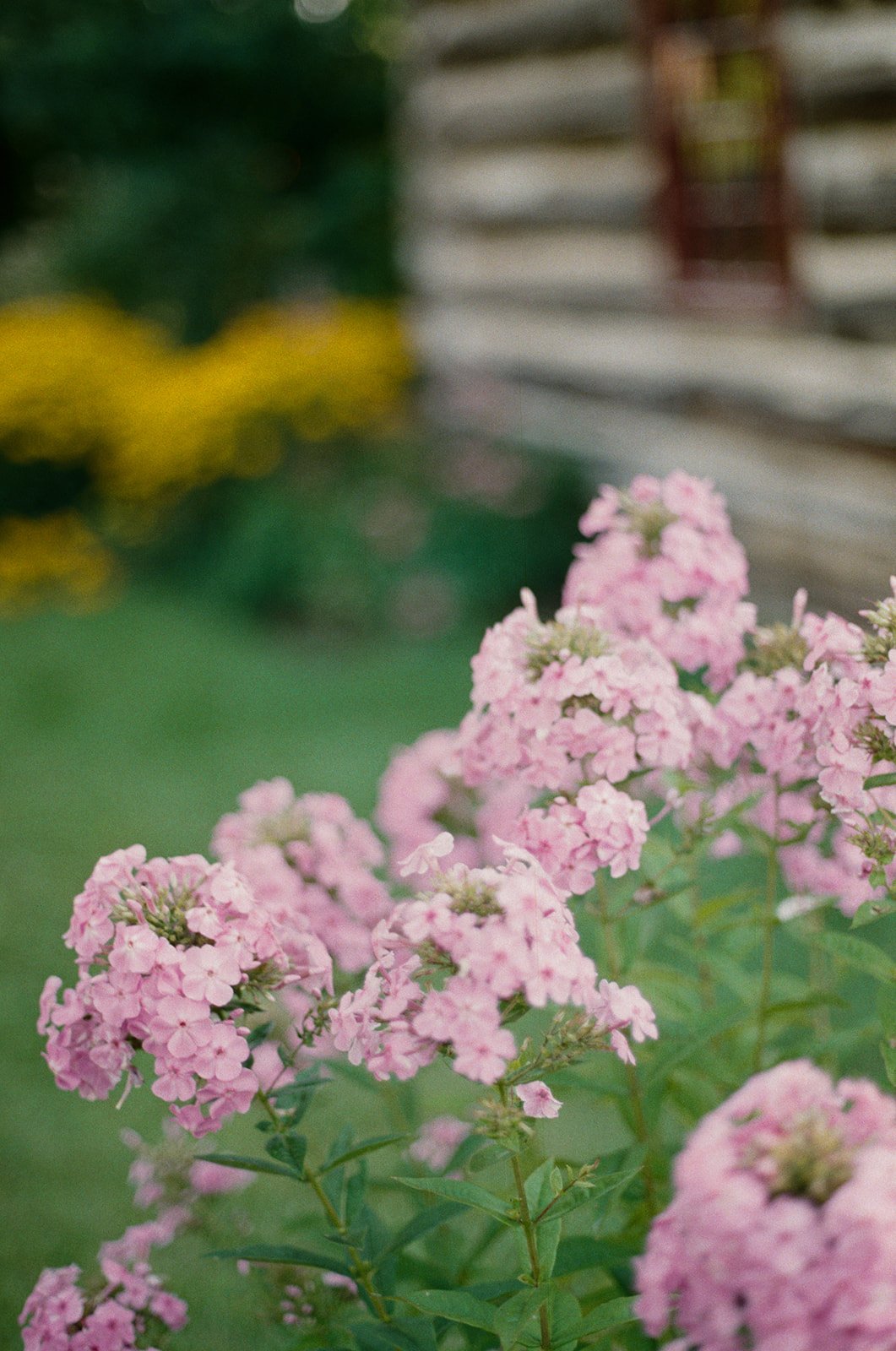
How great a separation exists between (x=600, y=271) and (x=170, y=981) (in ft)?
15.3

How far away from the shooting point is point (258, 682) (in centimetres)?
611

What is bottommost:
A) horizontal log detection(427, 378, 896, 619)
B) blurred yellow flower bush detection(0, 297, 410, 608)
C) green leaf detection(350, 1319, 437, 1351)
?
green leaf detection(350, 1319, 437, 1351)

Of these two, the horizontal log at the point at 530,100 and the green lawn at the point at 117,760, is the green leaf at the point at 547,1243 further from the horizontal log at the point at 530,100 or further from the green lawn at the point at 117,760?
the horizontal log at the point at 530,100

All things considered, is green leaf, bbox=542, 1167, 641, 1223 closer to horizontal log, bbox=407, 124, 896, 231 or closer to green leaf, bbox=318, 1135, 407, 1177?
green leaf, bbox=318, 1135, 407, 1177

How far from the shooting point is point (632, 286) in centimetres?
525

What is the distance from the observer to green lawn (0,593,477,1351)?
9.66 feet

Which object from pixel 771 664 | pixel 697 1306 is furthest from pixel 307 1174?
pixel 771 664

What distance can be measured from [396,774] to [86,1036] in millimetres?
826

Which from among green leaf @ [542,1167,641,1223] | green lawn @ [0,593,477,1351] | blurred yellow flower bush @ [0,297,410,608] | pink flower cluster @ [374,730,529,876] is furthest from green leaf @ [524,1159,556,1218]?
blurred yellow flower bush @ [0,297,410,608]

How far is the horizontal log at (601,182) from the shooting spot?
13.1ft

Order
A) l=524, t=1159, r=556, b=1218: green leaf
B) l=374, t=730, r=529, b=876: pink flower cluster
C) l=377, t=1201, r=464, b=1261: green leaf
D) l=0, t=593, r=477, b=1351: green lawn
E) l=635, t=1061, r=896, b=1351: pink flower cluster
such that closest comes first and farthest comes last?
l=635, t=1061, r=896, b=1351: pink flower cluster → l=524, t=1159, r=556, b=1218: green leaf → l=377, t=1201, r=464, b=1261: green leaf → l=374, t=730, r=529, b=876: pink flower cluster → l=0, t=593, r=477, b=1351: green lawn

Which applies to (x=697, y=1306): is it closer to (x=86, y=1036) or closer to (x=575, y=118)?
(x=86, y=1036)

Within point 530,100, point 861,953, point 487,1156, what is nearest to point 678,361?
point 530,100

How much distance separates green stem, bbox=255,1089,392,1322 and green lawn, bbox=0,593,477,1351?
703mm
